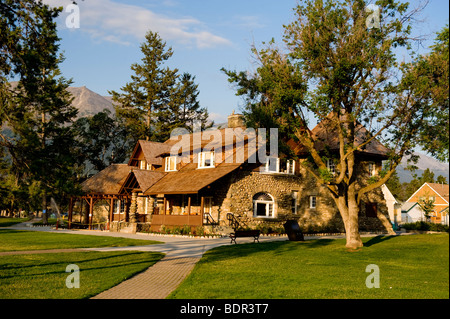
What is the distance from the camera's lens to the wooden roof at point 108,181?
4004cm

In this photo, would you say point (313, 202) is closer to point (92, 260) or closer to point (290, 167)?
point (290, 167)

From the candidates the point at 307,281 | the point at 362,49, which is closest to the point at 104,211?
the point at 362,49

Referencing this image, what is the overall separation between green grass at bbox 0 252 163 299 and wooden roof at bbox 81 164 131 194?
23.5 m

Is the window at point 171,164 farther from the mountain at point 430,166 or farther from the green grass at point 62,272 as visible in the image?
the green grass at point 62,272

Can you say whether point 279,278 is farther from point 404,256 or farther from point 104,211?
point 104,211

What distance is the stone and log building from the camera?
30.8 metres

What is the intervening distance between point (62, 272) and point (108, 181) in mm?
30260

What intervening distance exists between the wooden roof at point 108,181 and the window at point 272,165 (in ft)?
49.7

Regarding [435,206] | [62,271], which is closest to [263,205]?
[62,271]

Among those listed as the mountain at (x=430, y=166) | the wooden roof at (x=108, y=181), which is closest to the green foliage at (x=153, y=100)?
the wooden roof at (x=108, y=181)

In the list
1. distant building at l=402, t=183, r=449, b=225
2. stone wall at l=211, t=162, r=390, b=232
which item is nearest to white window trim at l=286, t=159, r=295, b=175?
stone wall at l=211, t=162, r=390, b=232

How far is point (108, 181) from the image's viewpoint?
41.3 metres

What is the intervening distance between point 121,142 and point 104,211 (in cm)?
2461
